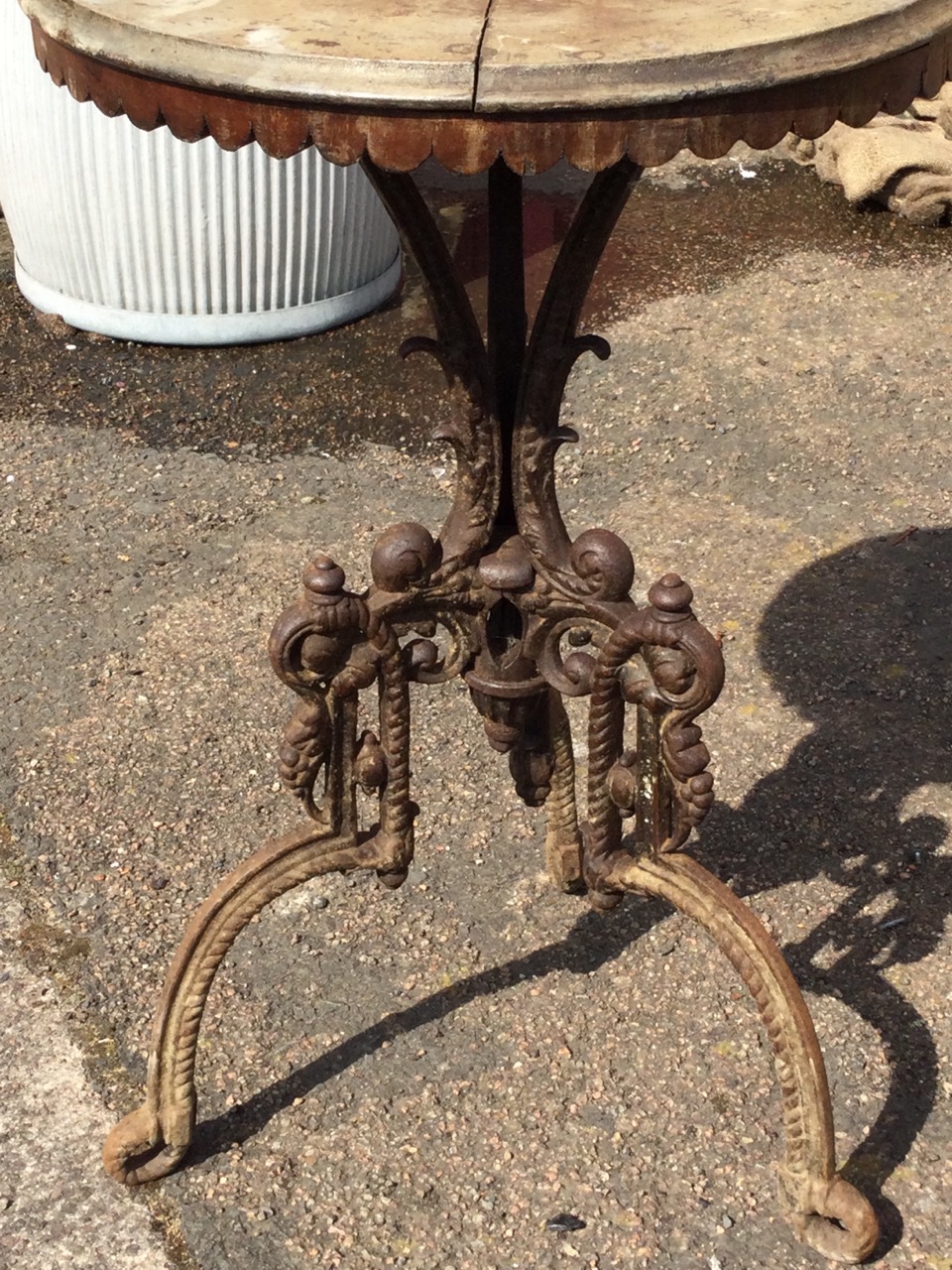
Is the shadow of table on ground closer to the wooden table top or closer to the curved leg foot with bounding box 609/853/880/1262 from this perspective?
the curved leg foot with bounding box 609/853/880/1262

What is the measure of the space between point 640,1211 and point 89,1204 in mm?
762

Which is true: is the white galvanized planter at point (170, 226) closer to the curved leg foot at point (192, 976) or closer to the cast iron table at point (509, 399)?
the cast iron table at point (509, 399)

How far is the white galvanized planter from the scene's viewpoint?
4.07 m

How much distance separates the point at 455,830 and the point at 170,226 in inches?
82.6

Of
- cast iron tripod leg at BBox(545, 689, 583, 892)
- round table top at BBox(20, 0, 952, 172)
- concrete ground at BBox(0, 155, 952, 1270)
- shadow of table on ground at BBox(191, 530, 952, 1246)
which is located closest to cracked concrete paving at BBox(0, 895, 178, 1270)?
concrete ground at BBox(0, 155, 952, 1270)

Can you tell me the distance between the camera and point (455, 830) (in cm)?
286

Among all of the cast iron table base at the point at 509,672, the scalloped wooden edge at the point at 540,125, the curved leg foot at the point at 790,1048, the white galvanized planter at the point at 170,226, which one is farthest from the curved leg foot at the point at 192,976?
the white galvanized planter at the point at 170,226

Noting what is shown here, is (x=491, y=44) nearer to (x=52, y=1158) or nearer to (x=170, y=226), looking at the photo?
(x=52, y=1158)

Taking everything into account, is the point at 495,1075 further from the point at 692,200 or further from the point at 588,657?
the point at 692,200

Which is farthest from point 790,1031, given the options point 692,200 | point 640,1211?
point 692,200

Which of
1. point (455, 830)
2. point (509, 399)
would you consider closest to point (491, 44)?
point (509, 399)

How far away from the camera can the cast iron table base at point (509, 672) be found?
6.64 feet

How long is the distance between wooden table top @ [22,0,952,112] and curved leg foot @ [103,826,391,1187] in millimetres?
1001

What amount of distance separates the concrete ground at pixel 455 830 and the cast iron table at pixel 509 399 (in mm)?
193
